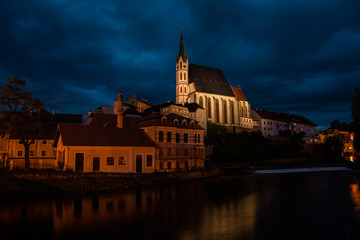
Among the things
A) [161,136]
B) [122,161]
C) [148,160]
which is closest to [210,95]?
[161,136]

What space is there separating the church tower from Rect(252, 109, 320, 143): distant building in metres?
32.0

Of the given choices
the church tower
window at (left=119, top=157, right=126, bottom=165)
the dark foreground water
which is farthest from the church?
the dark foreground water

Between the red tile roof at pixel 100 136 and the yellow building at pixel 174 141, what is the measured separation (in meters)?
1.81

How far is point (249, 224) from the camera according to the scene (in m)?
17.8

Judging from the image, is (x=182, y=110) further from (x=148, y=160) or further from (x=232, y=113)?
(x=148, y=160)

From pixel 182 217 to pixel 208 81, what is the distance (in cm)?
9382

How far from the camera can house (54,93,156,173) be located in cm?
3228

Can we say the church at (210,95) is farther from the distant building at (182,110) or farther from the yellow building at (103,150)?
the yellow building at (103,150)

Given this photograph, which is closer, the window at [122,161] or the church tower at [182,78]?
the window at [122,161]

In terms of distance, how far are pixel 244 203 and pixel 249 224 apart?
7572 mm

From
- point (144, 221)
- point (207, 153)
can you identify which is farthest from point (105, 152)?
point (207, 153)

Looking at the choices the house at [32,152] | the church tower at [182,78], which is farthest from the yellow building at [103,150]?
the church tower at [182,78]

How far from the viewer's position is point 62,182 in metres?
28.0

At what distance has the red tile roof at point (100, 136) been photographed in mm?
32906
